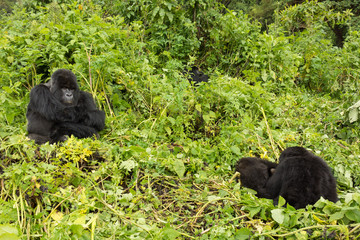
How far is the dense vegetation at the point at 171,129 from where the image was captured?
2.34 m

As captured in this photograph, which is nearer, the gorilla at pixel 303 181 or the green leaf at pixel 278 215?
the green leaf at pixel 278 215

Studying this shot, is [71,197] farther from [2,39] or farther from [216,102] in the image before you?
[2,39]

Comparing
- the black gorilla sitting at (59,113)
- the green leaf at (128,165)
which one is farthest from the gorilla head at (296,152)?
the black gorilla sitting at (59,113)

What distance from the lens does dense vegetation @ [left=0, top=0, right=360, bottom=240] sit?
7.69ft

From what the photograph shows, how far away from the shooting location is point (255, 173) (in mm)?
2998

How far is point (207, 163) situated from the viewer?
3.48m

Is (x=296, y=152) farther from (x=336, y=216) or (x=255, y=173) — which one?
(x=336, y=216)

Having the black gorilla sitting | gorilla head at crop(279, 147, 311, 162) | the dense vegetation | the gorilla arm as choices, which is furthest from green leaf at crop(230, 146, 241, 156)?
the gorilla arm

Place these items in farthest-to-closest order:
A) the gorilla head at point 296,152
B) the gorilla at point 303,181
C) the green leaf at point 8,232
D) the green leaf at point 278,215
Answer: the gorilla head at point 296,152, the gorilla at point 303,181, the green leaf at point 278,215, the green leaf at point 8,232

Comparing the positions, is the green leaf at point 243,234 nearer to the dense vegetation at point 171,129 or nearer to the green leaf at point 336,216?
the dense vegetation at point 171,129

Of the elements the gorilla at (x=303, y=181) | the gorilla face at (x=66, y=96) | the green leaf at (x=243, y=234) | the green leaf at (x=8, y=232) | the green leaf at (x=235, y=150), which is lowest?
the green leaf at (x=8, y=232)

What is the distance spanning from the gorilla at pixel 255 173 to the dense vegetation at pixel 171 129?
15 centimetres

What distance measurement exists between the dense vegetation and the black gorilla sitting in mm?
260

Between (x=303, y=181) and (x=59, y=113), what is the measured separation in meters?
2.52
